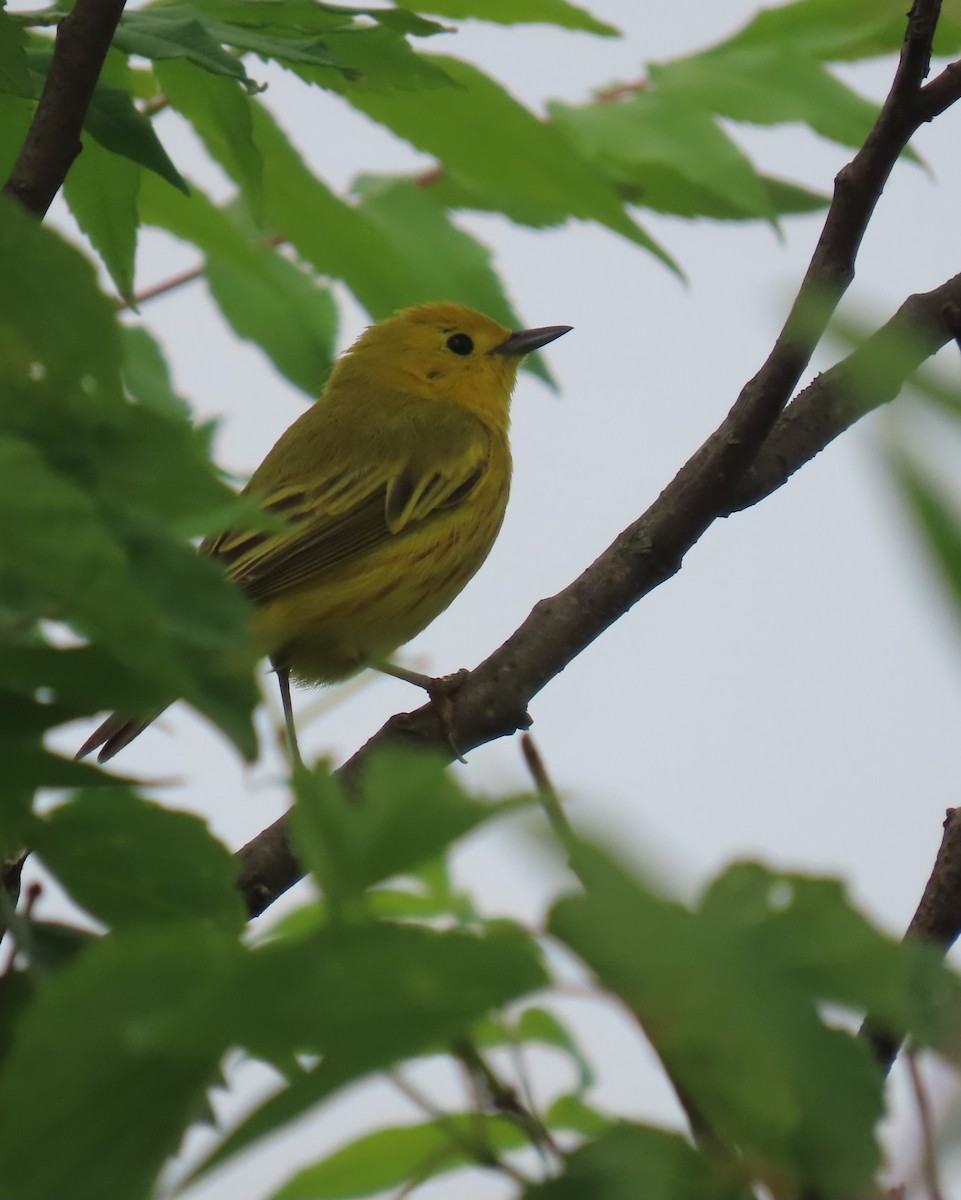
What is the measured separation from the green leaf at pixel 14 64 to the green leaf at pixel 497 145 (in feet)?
4.03

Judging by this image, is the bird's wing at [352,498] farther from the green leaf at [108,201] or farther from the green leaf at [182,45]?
the green leaf at [182,45]

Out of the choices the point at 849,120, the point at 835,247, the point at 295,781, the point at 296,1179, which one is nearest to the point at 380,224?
the point at 849,120

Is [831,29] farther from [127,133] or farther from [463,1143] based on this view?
[463,1143]

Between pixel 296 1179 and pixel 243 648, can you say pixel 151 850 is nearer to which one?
pixel 243 648

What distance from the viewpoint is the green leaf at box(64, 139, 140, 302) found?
2652 millimetres

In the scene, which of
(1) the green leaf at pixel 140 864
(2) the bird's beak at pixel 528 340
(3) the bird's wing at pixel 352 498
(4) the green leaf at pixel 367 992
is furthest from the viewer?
(2) the bird's beak at pixel 528 340

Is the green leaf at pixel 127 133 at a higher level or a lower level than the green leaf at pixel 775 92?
lower

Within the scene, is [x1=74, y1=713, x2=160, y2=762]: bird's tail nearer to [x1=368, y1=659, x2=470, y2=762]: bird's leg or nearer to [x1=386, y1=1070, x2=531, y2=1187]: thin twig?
[x1=368, y1=659, x2=470, y2=762]: bird's leg

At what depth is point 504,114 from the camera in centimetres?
340

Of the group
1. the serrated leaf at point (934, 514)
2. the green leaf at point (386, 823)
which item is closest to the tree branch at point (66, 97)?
the green leaf at point (386, 823)

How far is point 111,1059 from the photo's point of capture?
0.95 metres

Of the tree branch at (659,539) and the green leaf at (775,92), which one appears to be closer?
the tree branch at (659,539)

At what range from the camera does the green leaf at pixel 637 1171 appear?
1.01m

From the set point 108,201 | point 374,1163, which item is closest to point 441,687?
point 108,201
